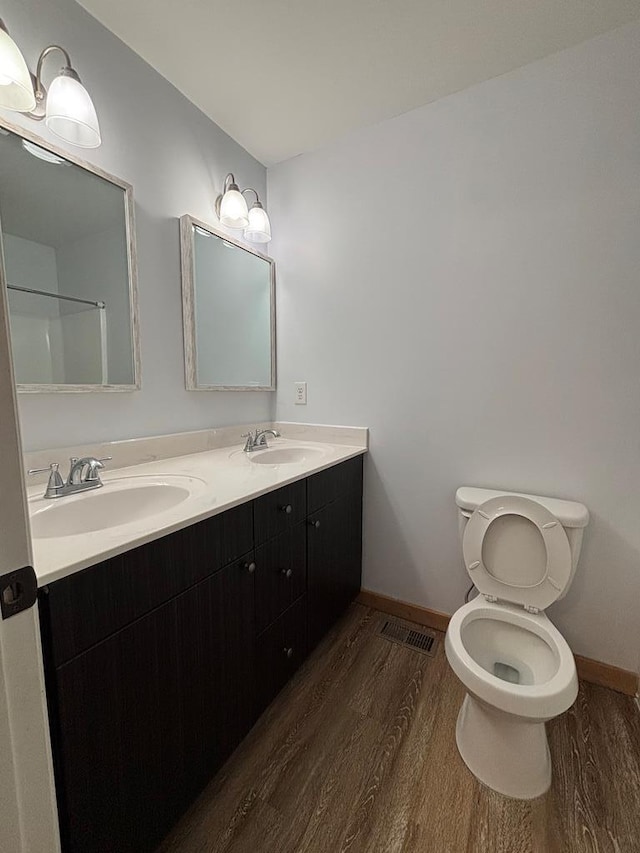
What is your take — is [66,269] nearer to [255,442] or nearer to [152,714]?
[255,442]

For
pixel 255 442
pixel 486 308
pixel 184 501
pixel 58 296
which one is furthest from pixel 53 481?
pixel 486 308

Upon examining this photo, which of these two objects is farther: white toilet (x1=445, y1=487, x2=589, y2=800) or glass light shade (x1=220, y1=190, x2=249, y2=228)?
glass light shade (x1=220, y1=190, x2=249, y2=228)

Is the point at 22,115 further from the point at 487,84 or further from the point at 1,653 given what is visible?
the point at 487,84

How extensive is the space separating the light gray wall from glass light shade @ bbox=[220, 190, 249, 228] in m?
0.06

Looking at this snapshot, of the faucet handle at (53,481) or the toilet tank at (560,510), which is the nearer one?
the faucet handle at (53,481)

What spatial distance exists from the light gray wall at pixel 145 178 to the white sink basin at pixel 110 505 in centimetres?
24

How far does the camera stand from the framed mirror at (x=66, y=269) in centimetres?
98

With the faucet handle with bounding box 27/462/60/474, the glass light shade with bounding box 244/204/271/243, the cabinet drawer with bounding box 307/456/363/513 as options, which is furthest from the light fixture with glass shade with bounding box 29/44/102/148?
the cabinet drawer with bounding box 307/456/363/513

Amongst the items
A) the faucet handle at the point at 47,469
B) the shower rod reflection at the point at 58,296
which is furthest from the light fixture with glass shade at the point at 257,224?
the faucet handle at the point at 47,469

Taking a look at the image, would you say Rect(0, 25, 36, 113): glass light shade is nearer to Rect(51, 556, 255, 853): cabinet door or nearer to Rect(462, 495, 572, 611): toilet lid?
Rect(51, 556, 255, 853): cabinet door

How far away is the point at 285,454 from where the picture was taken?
1.73 metres

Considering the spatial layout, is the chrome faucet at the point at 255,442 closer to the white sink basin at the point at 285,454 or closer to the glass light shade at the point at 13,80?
the white sink basin at the point at 285,454

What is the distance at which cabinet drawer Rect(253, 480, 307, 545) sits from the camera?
3.49ft

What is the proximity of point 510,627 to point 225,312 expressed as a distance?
5.80ft
